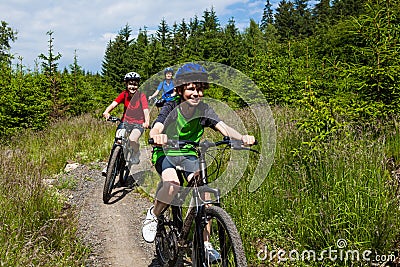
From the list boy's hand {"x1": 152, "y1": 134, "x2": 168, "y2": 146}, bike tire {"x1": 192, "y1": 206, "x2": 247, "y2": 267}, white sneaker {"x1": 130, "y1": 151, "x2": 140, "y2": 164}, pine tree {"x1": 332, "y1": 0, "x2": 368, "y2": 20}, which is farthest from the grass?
pine tree {"x1": 332, "y1": 0, "x2": 368, "y2": 20}

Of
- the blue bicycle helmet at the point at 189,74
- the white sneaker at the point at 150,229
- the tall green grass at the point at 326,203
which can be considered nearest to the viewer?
the tall green grass at the point at 326,203

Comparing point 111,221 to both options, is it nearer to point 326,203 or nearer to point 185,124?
point 185,124

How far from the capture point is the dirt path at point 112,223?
4573 millimetres

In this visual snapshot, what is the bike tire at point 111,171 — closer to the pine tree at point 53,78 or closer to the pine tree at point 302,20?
the pine tree at point 53,78

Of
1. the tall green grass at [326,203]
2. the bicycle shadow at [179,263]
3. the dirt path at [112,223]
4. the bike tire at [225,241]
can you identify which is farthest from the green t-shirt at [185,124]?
the dirt path at [112,223]

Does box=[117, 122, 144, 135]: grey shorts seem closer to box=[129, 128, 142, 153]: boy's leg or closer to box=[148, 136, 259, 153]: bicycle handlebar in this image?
box=[129, 128, 142, 153]: boy's leg

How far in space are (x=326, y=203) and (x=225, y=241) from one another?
51.6 inches

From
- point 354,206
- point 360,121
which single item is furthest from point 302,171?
point 360,121

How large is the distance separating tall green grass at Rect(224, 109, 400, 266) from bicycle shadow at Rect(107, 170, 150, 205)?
291cm

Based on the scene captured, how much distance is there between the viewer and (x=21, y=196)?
15.0 feet

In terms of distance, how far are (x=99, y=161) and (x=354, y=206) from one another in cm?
762

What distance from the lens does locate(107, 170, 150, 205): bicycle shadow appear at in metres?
6.96

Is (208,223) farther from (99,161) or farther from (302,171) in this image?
(99,161)

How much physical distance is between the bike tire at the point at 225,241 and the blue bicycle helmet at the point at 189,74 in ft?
4.33
